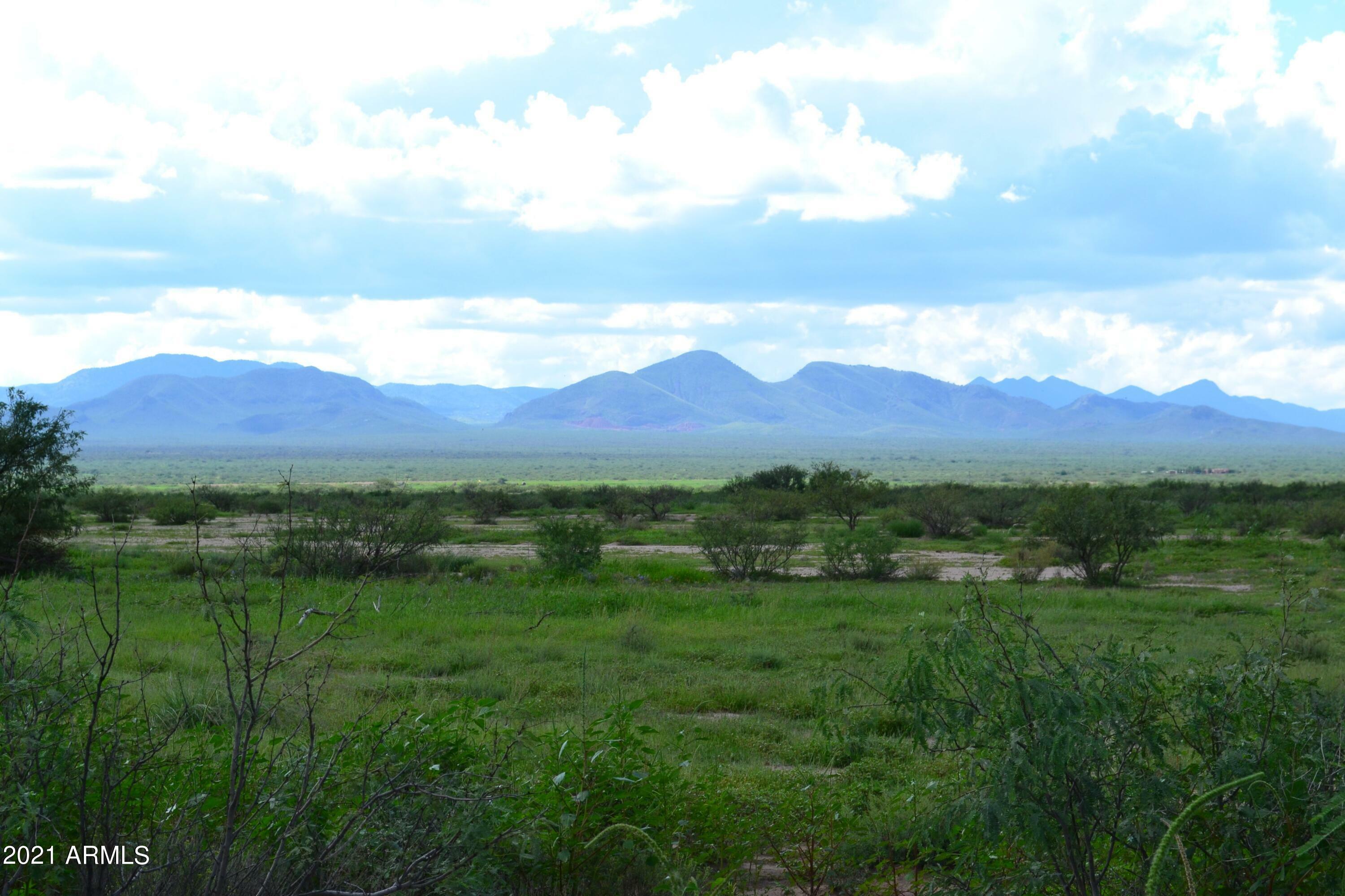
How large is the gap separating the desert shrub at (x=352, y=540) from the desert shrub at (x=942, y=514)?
21941 mm

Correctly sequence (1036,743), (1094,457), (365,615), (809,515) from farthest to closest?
(1094,457), (809,515), (365,615), (1036,743)

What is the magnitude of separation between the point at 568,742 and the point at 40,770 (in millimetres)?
2537

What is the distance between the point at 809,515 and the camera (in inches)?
1897

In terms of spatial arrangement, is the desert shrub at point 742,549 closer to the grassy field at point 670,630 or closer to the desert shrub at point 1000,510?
the grassy field at point 670,630

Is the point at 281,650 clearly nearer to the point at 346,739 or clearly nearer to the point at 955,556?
the point at 346,739

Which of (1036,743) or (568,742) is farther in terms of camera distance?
(568,742)

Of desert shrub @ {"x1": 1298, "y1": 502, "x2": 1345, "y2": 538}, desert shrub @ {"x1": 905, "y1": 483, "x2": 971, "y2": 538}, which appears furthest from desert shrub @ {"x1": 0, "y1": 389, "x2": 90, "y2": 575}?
desert shrub @ {"x1": 1298, "y1": 502, "x2": 1345, "y2": 538}

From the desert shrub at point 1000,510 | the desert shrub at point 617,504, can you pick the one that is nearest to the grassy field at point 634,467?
the desert shrub at point 617,504

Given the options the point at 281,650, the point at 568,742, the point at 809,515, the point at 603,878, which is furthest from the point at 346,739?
the point at 809,515

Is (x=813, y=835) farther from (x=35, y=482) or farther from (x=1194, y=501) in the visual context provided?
(x=1194, y=501)

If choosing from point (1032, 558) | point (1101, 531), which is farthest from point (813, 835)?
point (1032, 558)

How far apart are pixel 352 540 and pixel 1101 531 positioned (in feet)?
55.7

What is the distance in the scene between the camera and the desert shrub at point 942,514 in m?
38.1

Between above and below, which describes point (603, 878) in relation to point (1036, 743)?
below
